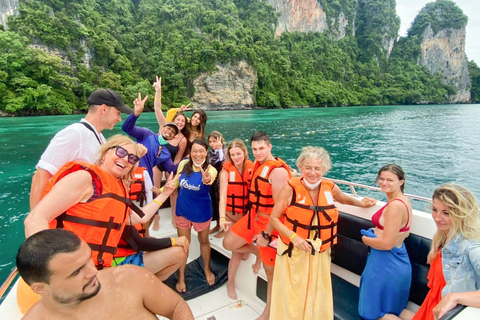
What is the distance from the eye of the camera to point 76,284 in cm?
99

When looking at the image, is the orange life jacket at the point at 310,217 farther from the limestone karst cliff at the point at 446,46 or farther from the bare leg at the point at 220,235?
the limestone karst cliff at the point at 446,46

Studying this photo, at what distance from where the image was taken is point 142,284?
1298mm

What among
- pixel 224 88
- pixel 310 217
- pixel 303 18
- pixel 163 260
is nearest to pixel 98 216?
pixel 163 260

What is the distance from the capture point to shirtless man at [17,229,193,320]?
3.00 ft

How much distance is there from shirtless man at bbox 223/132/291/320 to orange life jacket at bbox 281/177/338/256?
0.29 m

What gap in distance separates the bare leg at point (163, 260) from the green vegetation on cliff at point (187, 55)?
39.5m

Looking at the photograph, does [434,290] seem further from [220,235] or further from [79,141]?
[79,141]

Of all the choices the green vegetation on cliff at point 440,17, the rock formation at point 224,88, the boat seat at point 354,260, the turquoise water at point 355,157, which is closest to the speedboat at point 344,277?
the boat seat at point 354,260

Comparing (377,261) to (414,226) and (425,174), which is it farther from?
(425,174)

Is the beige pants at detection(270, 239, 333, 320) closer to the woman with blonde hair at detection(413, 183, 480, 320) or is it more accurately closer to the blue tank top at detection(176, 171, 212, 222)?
the woman with blonde hair at detection(413, 183, 480, 320)

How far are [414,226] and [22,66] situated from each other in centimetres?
4534

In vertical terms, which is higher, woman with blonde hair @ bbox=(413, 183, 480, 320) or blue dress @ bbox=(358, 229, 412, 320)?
woman with blonde hair @ bbox=(413, 183, 480, 320)

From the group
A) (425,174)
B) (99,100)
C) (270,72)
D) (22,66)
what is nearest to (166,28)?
(270,72)

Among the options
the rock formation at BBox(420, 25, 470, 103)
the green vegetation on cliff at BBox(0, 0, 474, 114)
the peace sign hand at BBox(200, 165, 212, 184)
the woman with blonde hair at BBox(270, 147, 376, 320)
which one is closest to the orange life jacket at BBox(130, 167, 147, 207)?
the peace sign hand at BBox(200, 165, 212, 184)
